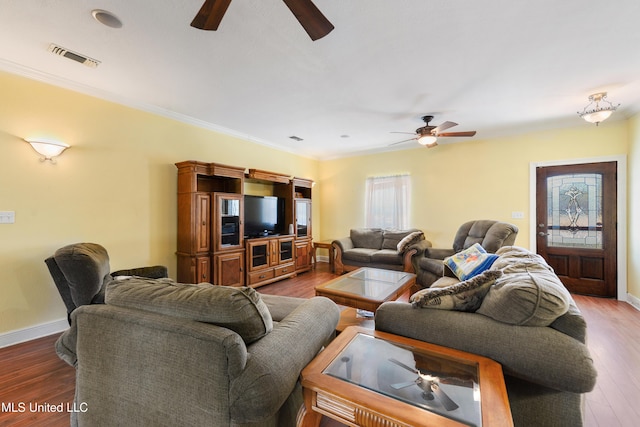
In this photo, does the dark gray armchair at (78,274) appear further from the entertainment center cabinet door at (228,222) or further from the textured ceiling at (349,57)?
the textured ceiling at (349,57)

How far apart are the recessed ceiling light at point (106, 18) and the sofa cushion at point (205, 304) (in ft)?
6.17

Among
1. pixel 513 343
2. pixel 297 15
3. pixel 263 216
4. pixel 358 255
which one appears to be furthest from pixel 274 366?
pixel 358 255

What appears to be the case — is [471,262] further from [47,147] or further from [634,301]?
[47,147]

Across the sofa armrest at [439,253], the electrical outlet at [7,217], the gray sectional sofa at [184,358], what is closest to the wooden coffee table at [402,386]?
the gray sectional sofa at [184,358]

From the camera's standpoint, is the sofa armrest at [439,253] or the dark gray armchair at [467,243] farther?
the sofa armrest at [439,253]

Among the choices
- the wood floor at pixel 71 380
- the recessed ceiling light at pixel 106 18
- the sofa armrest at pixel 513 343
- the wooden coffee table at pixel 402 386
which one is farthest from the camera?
the recessed ceiling light at pixel 106 18

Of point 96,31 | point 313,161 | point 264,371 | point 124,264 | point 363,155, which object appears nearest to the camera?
point 264,371

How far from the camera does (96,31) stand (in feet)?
6.52

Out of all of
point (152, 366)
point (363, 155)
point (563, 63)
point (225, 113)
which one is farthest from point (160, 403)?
point (363, 155)

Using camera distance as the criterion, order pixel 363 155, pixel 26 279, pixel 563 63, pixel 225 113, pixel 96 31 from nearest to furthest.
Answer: pixel 96 31 → pixel 563 63 → pixel 26 279 → pixel 225 113 → pixel 363 155

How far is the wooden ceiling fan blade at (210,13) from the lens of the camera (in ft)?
4.37

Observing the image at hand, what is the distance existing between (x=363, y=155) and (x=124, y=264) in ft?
15.6

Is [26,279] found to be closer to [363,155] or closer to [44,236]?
[44,236]

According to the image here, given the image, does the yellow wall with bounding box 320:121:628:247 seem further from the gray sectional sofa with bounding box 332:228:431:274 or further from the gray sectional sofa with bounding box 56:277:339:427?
the gray sectional sofa with bounding box 56:277:339:427
